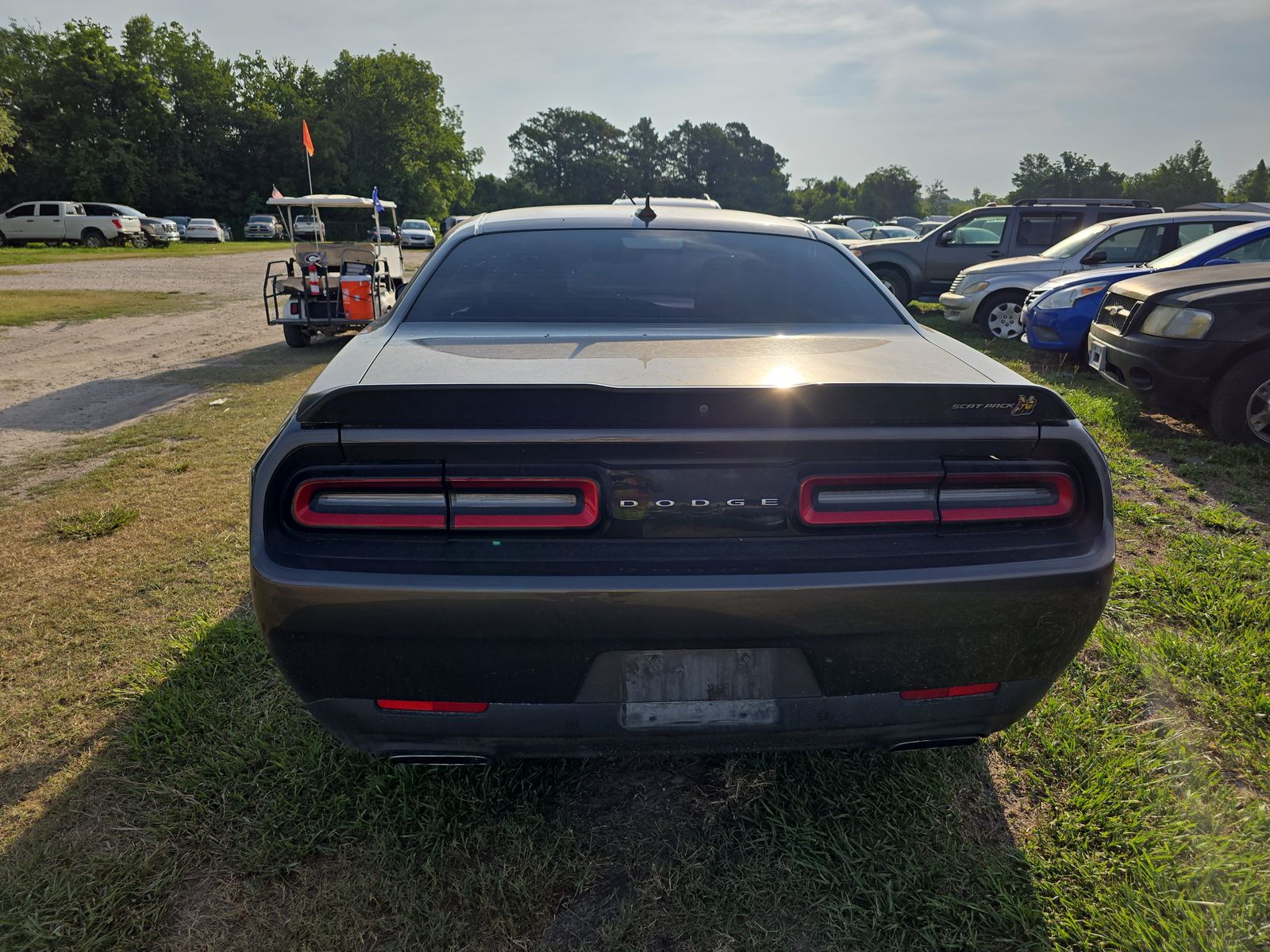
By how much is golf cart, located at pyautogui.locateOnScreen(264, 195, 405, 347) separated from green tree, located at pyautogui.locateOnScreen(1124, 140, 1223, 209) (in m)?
63.9

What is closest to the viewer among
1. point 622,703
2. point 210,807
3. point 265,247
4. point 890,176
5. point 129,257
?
point 622,703

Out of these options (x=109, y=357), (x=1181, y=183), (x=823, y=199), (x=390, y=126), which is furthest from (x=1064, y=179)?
(x=109, y=357)

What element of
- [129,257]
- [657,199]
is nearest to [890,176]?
[129,257]

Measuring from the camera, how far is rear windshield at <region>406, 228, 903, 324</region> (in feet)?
8.57

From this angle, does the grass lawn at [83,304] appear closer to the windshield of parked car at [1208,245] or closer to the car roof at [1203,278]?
the car roof at [1203,278]

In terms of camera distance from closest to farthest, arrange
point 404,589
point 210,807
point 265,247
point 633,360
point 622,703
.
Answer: point 404,589 → point 622,703 → point 633,360 → point 210,807 → point 265,247

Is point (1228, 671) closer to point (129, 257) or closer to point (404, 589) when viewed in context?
point (404, 589)

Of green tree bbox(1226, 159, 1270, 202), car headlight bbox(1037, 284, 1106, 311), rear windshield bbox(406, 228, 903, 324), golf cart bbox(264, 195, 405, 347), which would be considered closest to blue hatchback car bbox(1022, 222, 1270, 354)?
car headlight bbox(1037, 284, 1106, 311)

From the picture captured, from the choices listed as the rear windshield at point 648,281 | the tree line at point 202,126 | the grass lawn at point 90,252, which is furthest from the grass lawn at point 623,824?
the tree line at point 202,126

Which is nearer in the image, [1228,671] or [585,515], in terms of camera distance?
[585,515]

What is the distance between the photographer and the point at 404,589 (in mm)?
1649

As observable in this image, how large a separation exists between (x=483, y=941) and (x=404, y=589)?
874mm

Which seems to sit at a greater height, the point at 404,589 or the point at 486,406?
the point at 486,406

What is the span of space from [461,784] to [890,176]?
106159 millimetres
